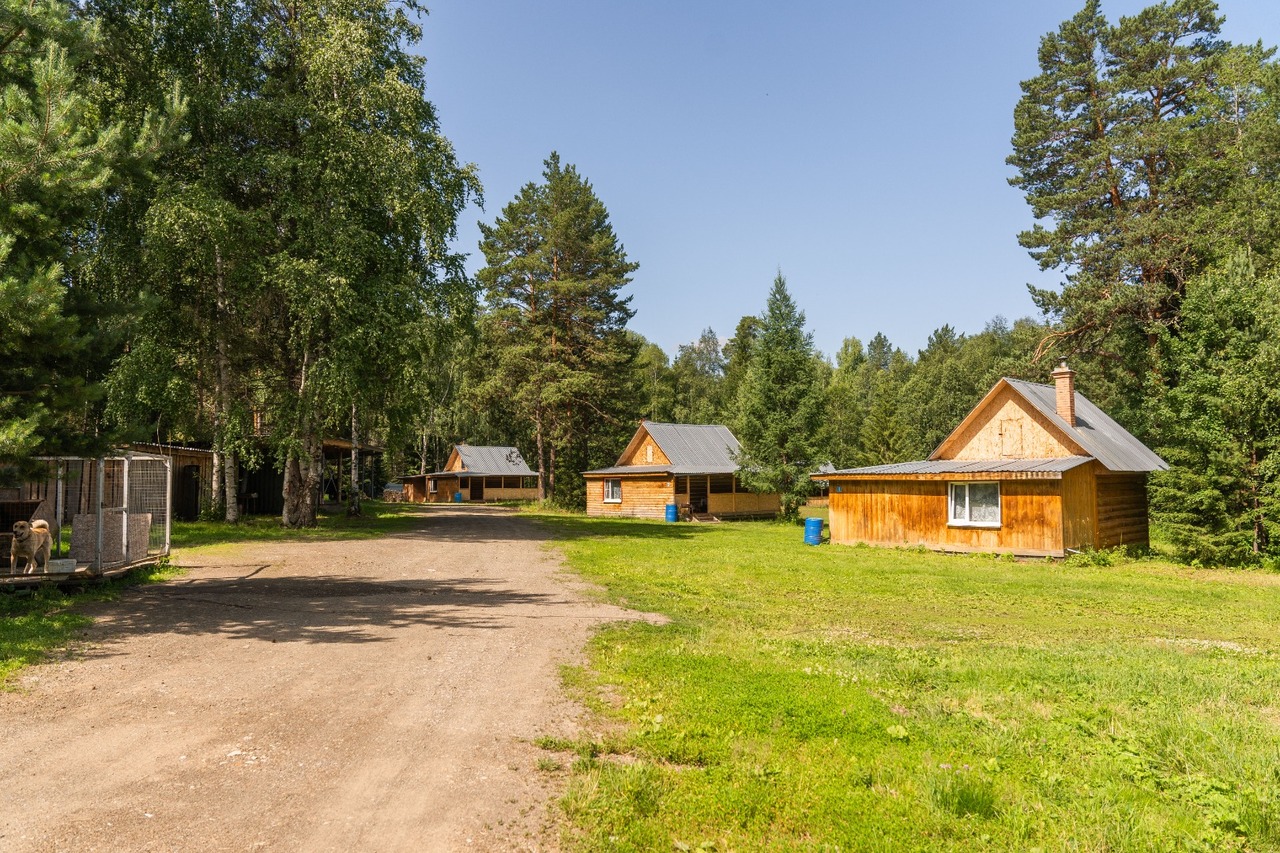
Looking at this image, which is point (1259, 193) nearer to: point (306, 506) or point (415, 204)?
point (415, 204)

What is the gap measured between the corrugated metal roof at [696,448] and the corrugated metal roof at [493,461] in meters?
23.6

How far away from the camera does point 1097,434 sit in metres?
23.9

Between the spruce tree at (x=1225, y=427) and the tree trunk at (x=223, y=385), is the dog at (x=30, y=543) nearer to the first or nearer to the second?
the tree trunk at (x=223, y=385)

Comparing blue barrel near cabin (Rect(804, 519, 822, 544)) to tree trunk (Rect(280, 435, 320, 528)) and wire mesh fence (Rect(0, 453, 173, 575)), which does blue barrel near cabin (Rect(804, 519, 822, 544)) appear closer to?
tree trunk (Rect(280, 435, 320, 528))

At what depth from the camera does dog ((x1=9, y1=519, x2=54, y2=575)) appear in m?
11.0

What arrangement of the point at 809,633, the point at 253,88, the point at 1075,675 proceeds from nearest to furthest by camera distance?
the point at 1075,675 < the point at 809,633 < the point at 253,88

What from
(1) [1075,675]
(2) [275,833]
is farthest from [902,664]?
(2) [275,833]

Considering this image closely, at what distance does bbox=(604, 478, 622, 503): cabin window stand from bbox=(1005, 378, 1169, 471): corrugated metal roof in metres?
22.4

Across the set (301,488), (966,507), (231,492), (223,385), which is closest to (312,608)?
(223,385)

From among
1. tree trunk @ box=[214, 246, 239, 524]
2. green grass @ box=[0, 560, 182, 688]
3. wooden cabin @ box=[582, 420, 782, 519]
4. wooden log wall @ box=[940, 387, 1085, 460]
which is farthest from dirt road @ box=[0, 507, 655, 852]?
wooden cabin @ box=[582, 420, 782, 519]

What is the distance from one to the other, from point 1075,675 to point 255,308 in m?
24.7

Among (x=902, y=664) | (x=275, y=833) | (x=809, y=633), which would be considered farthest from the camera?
(x=809, y=633)

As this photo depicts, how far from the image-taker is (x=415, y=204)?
23.1 metres

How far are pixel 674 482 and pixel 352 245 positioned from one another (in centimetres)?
2091
